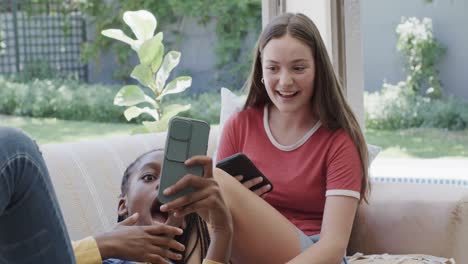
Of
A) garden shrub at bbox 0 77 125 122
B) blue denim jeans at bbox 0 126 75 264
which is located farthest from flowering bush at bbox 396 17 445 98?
blue denim jeans at bbox 0 126 75 264

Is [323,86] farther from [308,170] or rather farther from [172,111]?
[172,111]

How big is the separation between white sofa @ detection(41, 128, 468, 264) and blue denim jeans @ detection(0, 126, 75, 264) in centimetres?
74

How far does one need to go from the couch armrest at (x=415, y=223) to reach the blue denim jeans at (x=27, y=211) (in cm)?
117

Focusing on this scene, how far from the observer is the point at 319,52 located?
7.04 ft

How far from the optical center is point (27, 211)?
128cm

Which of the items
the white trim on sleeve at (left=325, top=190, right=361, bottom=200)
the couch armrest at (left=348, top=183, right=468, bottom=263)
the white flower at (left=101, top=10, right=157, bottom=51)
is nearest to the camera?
the white trim on sleeve at (left=325, top=190, right=361, bottom=200)

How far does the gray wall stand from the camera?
555cm

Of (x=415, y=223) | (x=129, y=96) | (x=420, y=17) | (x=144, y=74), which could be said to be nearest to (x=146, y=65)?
(x=144, y=74)

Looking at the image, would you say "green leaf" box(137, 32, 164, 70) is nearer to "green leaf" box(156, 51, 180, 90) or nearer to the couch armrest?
"green leaf" box(156, 51, 180, 90)

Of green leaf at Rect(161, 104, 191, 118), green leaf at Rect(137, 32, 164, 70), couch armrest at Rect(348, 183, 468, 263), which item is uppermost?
green leaf at Rect(137, 32, 164, 70)

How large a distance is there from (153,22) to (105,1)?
4904 mm

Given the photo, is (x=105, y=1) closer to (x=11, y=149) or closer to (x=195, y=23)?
(x=195, y=23)

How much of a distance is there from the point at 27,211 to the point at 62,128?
6310 mm

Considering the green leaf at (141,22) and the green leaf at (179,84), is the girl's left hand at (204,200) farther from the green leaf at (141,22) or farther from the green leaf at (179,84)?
the green leaf at (141,22)
